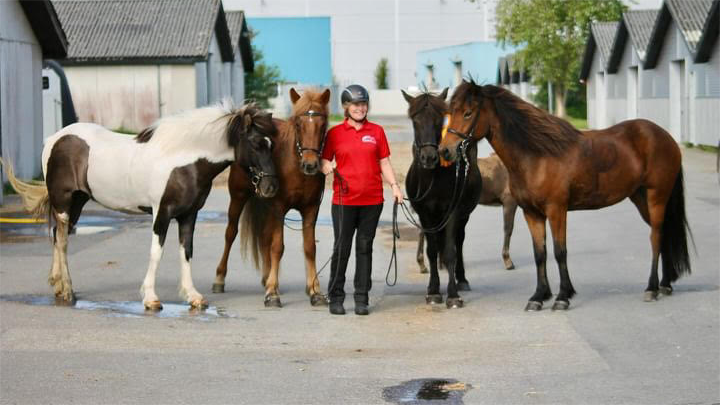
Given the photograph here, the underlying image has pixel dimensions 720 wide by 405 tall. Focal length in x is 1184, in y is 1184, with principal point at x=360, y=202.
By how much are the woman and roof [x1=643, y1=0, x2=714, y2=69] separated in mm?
26812

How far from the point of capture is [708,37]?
34594mm

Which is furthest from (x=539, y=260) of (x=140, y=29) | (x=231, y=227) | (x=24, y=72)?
(x=140, y=29)

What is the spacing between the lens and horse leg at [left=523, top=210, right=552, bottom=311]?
1073 cm

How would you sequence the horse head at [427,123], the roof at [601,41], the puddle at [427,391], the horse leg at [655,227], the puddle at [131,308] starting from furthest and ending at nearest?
the roof at [601,41]
the horse leg at [655,227]
the horse head at [427,123]
the puddle at [131,308]
the puddle at [427,391]

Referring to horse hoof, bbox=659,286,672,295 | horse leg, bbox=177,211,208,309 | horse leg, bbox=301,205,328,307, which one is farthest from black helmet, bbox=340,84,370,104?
horse hoof, bbox=659,286,672,295

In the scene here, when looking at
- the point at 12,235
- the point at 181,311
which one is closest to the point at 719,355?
the point at 181,311

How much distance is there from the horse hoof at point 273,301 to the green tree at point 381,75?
89665 mm

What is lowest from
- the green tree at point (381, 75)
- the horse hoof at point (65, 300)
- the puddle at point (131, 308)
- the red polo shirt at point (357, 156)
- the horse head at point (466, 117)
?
the puddle at point (131, 308)

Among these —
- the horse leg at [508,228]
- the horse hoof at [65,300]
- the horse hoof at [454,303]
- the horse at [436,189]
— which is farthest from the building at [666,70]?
the horse hoof at [65,300]

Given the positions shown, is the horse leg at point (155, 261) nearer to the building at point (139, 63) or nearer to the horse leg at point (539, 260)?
the horse leg at point (539, 260)

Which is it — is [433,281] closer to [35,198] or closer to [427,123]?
[427,123]

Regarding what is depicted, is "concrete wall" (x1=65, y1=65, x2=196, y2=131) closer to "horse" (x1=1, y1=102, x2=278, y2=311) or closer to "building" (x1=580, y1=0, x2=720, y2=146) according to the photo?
"building" (x1=580, y1=0, x2=720, y2=146)

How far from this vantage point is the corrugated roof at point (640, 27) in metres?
45.5

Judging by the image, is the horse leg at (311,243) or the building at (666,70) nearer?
the horse leg at (311,243)
